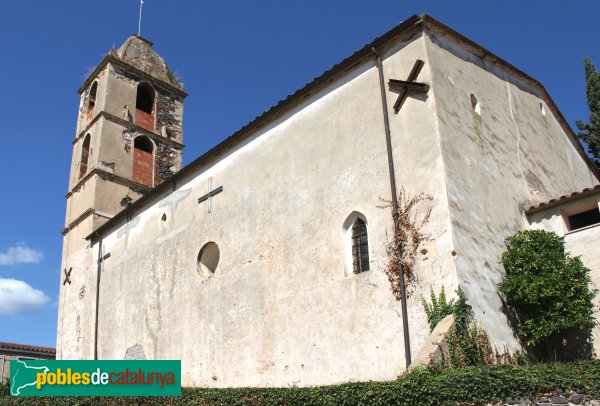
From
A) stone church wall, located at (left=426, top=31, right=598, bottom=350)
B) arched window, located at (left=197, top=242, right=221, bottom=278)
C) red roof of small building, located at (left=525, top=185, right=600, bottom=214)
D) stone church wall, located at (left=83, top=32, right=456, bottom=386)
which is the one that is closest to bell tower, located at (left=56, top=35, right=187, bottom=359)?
→ stone church wall, located at (left=83, top=32, right=456, bottom=386)

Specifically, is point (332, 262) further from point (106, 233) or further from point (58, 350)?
point (58, 350)

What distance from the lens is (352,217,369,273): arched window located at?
38.2 ft

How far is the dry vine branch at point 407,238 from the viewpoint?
10.6 m

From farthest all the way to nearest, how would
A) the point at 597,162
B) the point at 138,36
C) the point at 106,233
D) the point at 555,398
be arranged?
the point at 138,36 < the point at 106,233 < the point at 597,162 < the point at 555,398

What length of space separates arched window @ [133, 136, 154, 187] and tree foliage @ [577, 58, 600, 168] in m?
16.8

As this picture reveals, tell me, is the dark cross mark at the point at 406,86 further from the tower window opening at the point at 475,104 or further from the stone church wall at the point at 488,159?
the tower window opening at the point at 475,104

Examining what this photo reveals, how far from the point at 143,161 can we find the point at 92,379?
13.1 metres

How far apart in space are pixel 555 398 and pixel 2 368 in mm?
28249

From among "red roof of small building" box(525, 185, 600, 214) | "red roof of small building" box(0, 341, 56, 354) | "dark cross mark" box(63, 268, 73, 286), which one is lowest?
"red roof of small building" box(0, 341, 56, 354)

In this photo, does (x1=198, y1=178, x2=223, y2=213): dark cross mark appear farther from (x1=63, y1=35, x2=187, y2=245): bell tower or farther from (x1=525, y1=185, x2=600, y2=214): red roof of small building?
(x1=525, y1=185, x2=600, y2=214): red roof of small building

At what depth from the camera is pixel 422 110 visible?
11.4 m

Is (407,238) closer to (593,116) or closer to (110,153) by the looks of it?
(593,116)

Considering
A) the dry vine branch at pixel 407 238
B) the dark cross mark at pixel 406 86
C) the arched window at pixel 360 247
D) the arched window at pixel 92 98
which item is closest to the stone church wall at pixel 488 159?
the dark cross mark at pixel 406 86

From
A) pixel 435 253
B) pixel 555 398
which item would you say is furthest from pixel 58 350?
pixel 555 398
